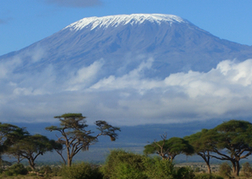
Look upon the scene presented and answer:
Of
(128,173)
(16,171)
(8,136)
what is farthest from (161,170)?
(8,136)

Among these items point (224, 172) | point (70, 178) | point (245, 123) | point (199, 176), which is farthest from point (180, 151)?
point (70, 178)

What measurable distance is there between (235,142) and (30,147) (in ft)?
111

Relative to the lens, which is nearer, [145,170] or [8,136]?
[145,170]

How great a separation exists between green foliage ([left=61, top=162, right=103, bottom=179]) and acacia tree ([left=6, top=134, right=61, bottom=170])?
21.0 meters

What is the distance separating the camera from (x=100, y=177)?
50.0m

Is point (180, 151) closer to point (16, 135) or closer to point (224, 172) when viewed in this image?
point (224, 172)

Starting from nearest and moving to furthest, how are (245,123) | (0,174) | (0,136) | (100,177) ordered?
1. (100,177)
2. (0,174)
3. (0,136)
4. (245,123)

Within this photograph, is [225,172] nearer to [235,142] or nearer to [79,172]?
[235,142]

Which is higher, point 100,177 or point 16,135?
point 16,135

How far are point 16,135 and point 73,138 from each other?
983cm

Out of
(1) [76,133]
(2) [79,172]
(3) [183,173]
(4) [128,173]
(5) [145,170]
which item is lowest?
(3) [183,173]

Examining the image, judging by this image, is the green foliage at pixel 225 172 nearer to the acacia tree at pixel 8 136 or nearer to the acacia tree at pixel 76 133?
the acacia tree at pixel 76 133

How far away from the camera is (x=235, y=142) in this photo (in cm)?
7081

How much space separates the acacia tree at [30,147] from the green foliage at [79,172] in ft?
68.9
